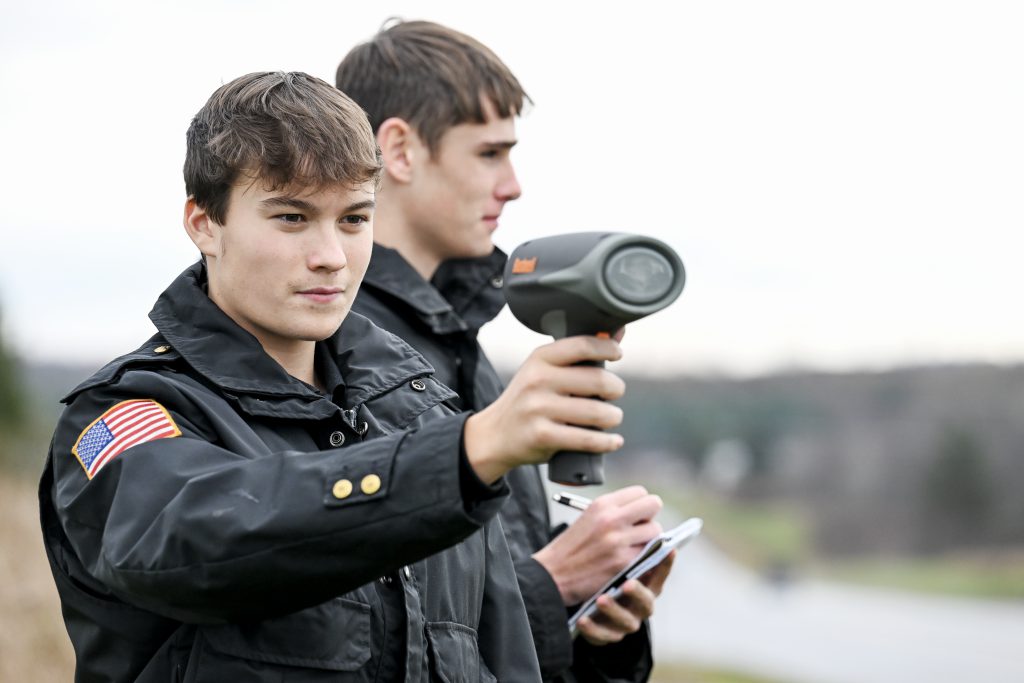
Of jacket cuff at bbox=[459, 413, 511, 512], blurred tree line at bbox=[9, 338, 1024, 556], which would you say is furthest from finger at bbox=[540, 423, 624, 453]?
blurred tree line at bbox=[9, 338, 1024, 556]

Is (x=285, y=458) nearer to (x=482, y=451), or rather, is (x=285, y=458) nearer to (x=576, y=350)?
(x=482, y=451)

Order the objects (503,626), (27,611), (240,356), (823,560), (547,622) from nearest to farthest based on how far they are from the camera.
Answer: (240,356) < (503,626) < (547,622) < (27,611) < (823,560)

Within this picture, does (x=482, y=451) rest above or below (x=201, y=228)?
below

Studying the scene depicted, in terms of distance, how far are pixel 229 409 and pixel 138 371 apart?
17 cm

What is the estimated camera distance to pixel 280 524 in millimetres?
1951

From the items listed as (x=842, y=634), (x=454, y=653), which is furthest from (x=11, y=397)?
(x=842, y=634)

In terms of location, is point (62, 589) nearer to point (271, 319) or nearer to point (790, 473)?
point (271, 319)

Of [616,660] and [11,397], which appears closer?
[616,660]

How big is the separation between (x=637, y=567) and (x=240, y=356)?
1.50 metres

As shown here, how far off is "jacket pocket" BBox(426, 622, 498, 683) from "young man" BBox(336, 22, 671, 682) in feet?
2.81

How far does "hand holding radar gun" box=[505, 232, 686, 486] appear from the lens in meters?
1.87

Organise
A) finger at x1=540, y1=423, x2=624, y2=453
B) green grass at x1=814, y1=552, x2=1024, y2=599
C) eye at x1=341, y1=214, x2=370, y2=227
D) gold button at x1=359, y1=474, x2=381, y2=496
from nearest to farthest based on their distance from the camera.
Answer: finger at x1=540, y1=423, x2=624, y2=453
gold button at x1=359, y1=474, x2=381, y2=496
eye at x1=341, y1=214, x2=370, y2=227
green grass at x1=814, y1=552, x2=1024, y2=599

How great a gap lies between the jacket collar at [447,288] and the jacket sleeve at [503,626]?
0.91 metres

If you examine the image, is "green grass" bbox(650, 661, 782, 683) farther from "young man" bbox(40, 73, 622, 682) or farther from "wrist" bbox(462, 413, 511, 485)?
"wrist" bbox(462, 413, 511, 485)
